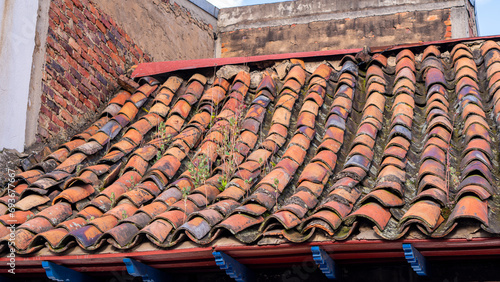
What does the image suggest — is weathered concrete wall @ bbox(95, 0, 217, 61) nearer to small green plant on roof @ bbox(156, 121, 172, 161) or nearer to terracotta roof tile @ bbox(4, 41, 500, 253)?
terracotta roof tile @ bbox(4, 41, 500, 253)

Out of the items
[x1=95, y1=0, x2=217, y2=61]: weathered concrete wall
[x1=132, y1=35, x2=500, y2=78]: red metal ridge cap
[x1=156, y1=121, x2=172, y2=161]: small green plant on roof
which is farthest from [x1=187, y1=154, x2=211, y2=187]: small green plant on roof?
[x1=95, y1=0, x2=217, y2=61]: weathered concrete wall

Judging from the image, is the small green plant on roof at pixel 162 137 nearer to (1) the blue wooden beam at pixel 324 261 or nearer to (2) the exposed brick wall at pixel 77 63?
(2) the exposed brick wall at pixel 77 63

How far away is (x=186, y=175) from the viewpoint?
5.08 meters

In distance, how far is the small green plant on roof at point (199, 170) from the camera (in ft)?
16.4

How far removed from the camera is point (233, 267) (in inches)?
162

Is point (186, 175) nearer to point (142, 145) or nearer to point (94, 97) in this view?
point (142, 145)

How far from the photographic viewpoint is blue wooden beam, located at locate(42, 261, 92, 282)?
14.1ft

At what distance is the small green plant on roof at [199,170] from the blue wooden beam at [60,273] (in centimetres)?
118

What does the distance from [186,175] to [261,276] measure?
3.78 ft

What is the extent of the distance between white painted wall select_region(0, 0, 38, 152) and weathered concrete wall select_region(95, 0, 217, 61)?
1.36 meters

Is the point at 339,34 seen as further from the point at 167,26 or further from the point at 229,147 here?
the point at 229,147

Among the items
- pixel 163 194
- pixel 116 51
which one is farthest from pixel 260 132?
pixel 116 51

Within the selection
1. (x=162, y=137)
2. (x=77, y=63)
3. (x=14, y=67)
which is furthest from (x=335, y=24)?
(x=14, y=67)

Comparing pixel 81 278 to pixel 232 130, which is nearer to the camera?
pixel 81 278
